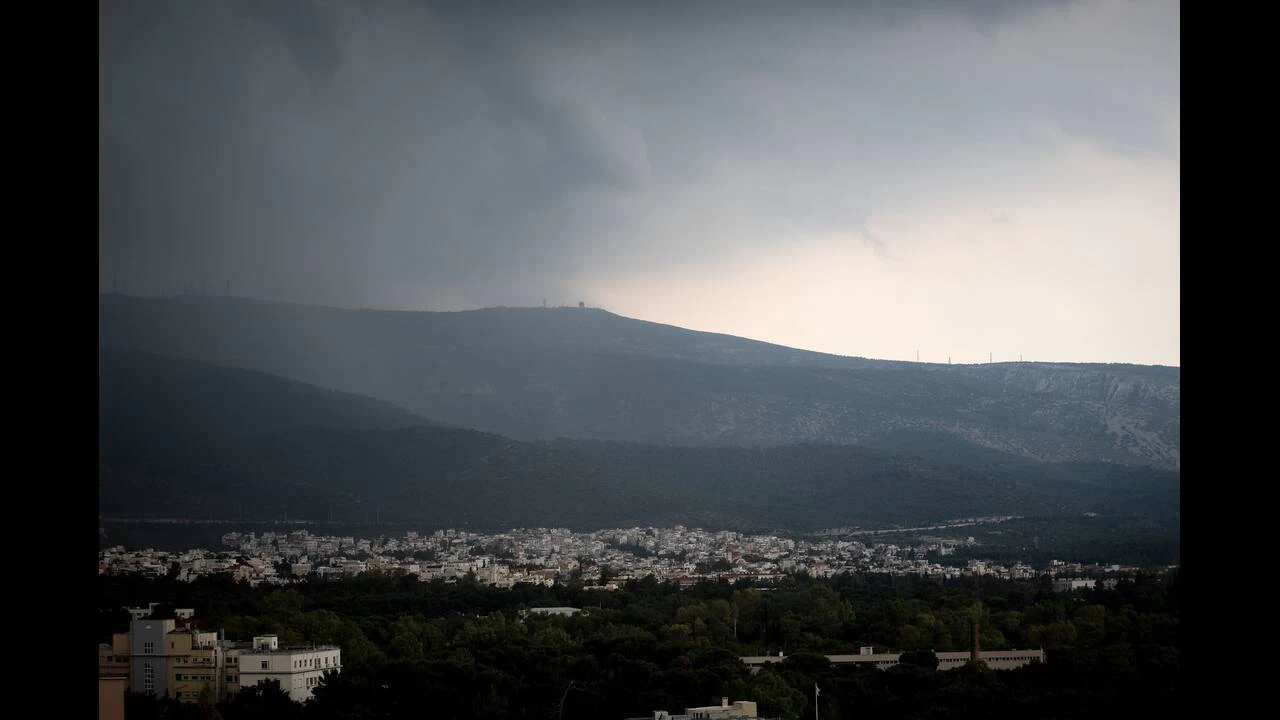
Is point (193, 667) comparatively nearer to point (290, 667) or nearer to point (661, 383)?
point (290, 667)

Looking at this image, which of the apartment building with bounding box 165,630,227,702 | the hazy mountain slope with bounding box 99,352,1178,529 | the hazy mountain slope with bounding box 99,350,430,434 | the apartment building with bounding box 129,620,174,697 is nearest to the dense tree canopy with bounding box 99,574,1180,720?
the apartment building with bounding box 165,630,227,702

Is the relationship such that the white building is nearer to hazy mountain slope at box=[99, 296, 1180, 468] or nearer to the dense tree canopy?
the dense tree canopy

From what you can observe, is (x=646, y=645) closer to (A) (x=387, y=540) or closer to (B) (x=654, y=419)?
→ (A) (x=387, y=540)

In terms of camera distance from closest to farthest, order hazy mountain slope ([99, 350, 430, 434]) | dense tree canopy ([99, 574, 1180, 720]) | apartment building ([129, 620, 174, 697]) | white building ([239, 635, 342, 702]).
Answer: dense tree canopy ([99, 574, 1180, 720]) < apartment building ([129, 620, 174, 697]) < white building ([239, 635, 342, 702]) < hazy mountain slope ([99, 350, 430, 434])

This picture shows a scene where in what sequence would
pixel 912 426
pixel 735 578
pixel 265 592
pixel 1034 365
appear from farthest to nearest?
pixel 1034 365, pixel 912 426, pixel 735 578, pixel 265 592

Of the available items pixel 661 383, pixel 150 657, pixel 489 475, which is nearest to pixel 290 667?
pixel 150 657
